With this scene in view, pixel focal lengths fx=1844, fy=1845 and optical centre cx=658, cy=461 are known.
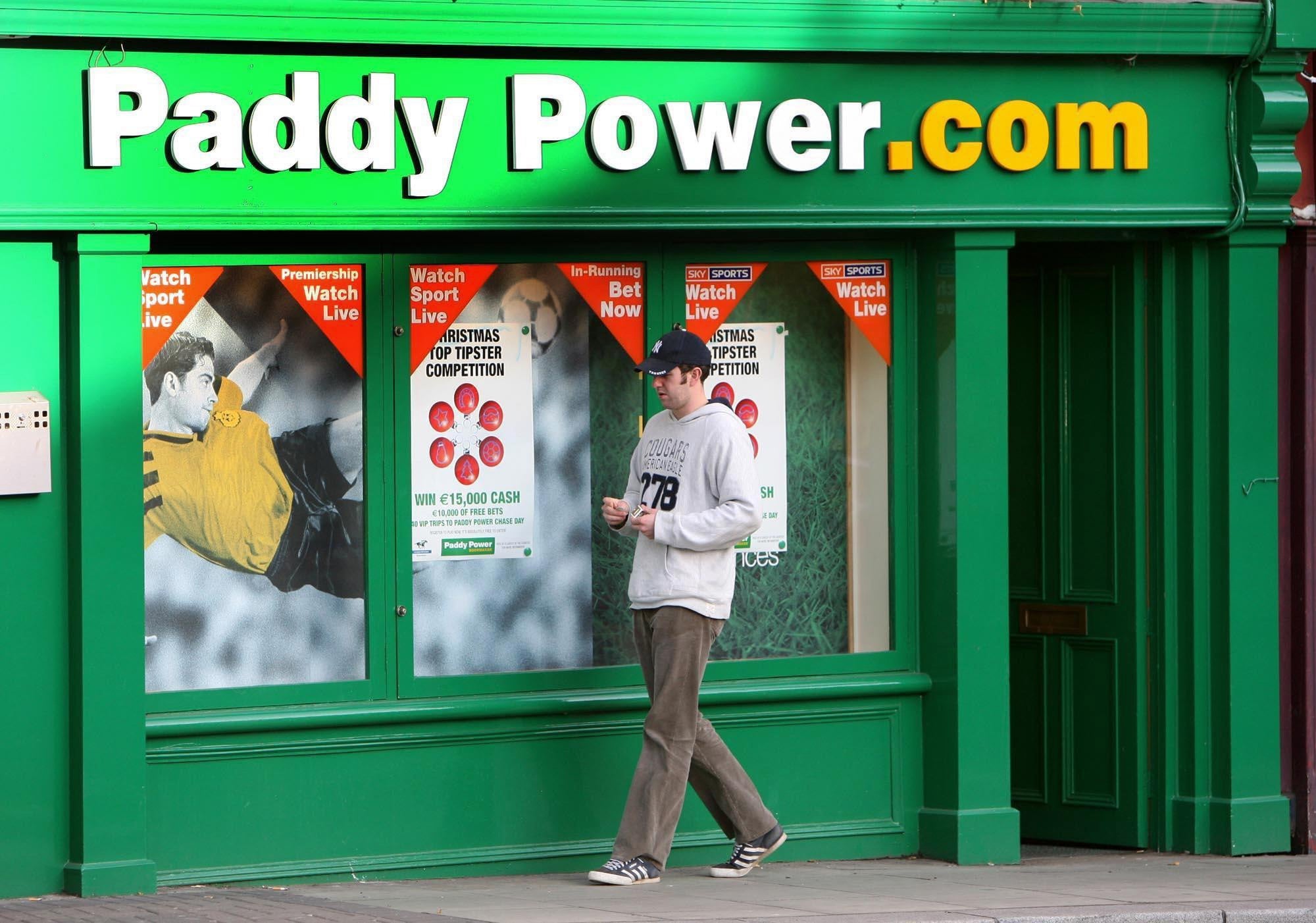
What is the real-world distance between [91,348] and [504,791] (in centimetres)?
228

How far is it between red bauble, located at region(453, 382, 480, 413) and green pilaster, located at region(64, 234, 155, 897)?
1273 mm

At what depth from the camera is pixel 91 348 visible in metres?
6.49

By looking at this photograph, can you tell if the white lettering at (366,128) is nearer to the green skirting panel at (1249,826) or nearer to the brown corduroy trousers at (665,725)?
the brown corduroy trousers at (665,725)

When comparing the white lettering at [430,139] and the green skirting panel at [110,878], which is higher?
the white lettering at [430,139]

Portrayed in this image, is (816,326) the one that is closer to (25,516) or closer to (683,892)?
(683,892)

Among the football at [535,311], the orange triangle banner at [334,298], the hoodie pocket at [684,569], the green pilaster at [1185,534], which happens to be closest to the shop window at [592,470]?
the football at [535,311]

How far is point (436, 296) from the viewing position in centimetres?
716

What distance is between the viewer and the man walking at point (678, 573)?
262 inches

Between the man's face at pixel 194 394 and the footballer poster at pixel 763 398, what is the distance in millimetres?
2025

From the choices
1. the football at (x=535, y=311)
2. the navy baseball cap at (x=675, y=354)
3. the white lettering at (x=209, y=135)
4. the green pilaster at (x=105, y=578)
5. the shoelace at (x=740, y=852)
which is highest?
the white lettering at (x=209, y=135)

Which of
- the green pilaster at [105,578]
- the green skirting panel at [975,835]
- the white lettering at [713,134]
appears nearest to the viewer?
the green pilaster at [105,578]

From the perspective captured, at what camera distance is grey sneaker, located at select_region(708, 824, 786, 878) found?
274 inches

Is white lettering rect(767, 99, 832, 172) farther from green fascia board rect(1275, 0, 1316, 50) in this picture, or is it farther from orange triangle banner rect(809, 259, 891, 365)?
green fascia board rect(1275, 0, 1316, 50)

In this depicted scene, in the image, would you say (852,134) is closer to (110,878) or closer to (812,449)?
(812,449)
